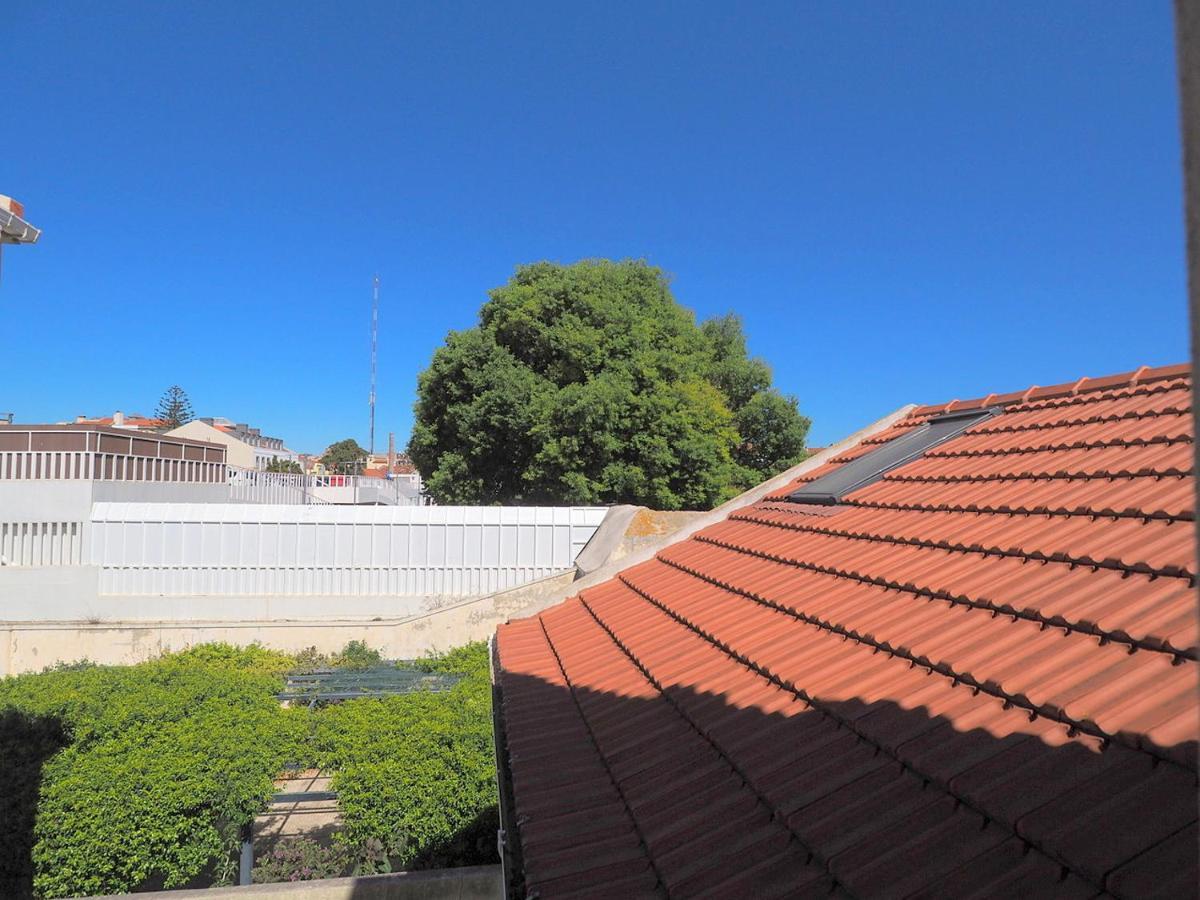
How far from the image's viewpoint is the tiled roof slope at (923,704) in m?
1.88

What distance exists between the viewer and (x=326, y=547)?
16.4m

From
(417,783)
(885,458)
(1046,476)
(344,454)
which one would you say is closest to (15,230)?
(417,783)

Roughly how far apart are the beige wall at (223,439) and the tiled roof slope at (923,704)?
50.1 m

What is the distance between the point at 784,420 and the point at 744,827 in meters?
23.7

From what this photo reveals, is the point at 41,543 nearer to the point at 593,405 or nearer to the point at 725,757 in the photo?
the point at 593,405

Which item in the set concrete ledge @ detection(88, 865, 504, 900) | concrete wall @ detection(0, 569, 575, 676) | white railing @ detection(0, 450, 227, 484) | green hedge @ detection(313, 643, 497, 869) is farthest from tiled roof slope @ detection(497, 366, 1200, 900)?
white railing @ detection(0, 450, 227, 484)

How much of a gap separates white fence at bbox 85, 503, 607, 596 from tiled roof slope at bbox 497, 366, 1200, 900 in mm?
12151

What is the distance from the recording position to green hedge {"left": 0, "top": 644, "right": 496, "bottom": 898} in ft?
20.7

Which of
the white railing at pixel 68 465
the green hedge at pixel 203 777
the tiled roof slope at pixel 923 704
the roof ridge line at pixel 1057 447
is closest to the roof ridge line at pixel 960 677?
the tiled roof slope at pixel 923 704

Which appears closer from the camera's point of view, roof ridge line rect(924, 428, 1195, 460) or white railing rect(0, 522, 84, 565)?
roof ridge line rect(924, 428, 1195, 460)

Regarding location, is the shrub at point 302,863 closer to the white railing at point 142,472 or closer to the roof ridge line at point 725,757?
the roof ridge line at point 725,757

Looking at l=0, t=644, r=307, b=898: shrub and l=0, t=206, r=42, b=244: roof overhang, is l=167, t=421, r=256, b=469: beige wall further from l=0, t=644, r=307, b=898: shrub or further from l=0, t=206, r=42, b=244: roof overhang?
l=0, t=206, r=42, b=244: roof overhang

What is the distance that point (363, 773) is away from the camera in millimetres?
6828

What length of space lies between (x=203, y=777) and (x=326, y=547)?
398 inches
